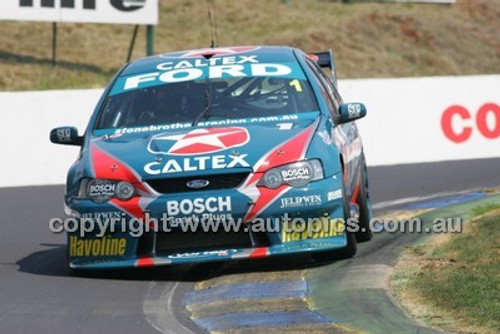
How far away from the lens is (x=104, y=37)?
36.5 meters

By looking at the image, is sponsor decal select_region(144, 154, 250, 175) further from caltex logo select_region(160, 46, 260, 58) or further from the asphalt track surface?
caltex logo select_region(160, 46, 260, 58)

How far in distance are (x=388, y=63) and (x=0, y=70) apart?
35.6ft

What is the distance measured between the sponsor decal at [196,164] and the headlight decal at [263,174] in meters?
0.10

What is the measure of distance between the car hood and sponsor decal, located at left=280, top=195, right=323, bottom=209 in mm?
252

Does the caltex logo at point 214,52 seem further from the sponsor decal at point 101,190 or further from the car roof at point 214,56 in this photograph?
the sponsor decal at point 101,190

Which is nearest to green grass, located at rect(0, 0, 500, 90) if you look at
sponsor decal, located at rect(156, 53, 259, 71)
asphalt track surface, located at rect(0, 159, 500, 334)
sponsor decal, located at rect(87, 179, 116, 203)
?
asphalt track surface, located at rect(0, 159, 500, 334)

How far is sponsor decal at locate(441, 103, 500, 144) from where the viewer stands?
1742cm

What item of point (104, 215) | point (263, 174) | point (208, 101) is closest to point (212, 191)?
point (263, 174)

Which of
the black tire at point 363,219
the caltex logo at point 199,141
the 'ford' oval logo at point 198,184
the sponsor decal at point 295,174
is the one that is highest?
the caltex logo at point 199,141

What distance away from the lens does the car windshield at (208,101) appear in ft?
31.1

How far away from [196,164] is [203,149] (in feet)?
0.68

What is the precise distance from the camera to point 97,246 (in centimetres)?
855

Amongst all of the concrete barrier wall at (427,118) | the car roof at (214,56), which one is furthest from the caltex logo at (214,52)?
the concrete barrier wall at (427,118)

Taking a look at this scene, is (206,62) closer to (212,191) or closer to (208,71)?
(208,71)
